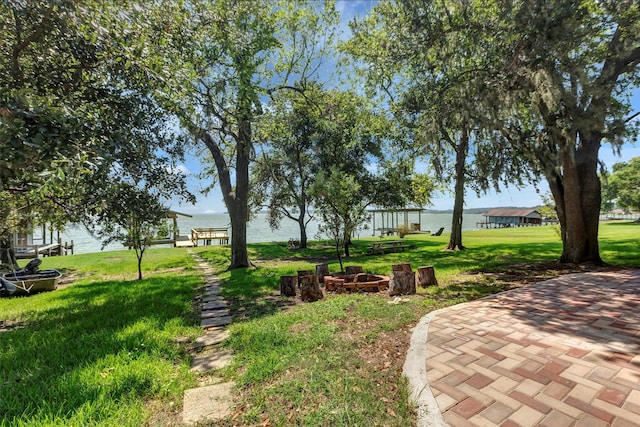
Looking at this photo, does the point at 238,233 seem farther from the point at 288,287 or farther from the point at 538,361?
the point at 538,361

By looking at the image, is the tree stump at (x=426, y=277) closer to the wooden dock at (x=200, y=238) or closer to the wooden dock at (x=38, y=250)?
the wooden dock at (x=200, y=238)

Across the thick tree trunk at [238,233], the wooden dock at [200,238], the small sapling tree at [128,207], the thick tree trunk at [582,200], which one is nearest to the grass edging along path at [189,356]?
the small sapling tree at [128,207]

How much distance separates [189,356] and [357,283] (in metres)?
3.91

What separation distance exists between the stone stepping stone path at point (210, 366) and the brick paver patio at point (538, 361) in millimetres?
1884

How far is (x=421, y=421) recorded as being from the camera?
7.50 feet

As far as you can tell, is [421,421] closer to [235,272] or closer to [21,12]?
[21,12]

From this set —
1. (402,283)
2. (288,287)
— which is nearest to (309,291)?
(288,287)

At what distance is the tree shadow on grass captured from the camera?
101 inches

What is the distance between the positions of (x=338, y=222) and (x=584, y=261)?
23.6 feet

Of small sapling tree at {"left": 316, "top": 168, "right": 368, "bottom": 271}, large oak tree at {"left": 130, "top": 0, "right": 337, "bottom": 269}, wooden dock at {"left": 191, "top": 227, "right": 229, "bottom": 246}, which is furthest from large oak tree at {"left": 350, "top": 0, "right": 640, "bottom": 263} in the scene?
wooden dock at {"left": 191, "top": 227, "right": 229, "bottom": 246}

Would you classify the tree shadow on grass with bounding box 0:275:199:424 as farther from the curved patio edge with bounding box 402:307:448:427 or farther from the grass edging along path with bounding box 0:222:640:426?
the curved patio edge with bounding box 402:307:448:427

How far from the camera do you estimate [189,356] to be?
12.1 feet

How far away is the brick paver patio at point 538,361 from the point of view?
2.34 m

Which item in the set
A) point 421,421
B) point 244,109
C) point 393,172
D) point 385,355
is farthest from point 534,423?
point 393,172
